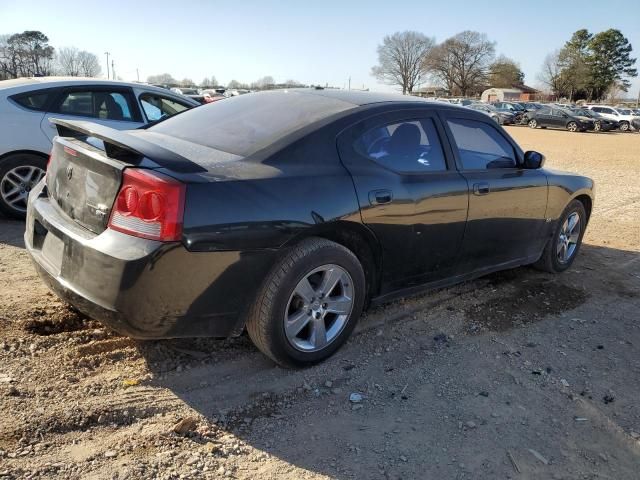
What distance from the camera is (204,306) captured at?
2723mm

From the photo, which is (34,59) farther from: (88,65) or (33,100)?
(33,100)

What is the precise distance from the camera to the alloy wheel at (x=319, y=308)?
3084 mm

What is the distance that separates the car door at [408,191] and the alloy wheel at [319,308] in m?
0.37

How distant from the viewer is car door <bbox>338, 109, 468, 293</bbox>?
329 centimetres

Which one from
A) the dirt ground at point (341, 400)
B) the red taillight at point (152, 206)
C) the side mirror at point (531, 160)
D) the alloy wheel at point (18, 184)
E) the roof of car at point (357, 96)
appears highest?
the roof of car at point (357, 96)

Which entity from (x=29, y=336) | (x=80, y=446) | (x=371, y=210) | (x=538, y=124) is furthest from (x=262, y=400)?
(x=538, y=124)

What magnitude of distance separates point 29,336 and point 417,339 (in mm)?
2457

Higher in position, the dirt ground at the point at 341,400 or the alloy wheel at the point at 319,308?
the alloy wheel at the point at 319,308

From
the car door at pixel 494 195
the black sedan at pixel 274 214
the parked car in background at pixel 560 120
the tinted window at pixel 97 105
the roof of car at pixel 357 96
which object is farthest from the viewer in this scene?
the parked car in background at pixel 560 120

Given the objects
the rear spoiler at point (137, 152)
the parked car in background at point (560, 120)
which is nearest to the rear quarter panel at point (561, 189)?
the rear spoiler at point (137, 152)

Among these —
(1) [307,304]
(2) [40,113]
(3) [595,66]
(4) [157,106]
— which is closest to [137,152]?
(1) [307,304]

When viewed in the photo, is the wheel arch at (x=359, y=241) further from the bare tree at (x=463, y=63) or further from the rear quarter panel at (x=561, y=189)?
the bare tree at (x=463, y=63)

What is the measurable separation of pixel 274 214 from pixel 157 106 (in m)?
4.91

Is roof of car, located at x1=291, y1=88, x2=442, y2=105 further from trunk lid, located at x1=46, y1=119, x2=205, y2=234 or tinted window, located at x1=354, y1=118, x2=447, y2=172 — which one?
trunk lid, located at x1=46, y1=119, x2=205, y2=234
